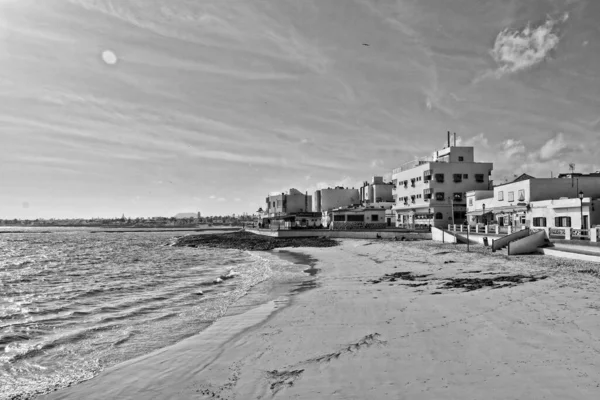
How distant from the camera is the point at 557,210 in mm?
39500

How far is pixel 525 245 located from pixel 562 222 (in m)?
10.8

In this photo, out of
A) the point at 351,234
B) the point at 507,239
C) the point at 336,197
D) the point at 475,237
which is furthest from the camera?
the point at 336,197

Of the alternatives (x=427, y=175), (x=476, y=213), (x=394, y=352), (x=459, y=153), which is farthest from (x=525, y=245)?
(x=459, y=153)

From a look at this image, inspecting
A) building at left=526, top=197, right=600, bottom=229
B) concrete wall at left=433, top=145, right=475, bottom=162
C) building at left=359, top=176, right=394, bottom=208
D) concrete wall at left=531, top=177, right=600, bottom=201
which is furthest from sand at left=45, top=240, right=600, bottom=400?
building at left=359, top=176, right=394, bottom=208

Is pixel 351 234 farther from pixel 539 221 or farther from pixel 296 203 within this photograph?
pixel 296 203

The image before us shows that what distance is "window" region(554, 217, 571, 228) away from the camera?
37.9m

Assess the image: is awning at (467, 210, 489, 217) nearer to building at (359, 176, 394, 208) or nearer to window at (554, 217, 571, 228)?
window at (554, 217, 571, 228)

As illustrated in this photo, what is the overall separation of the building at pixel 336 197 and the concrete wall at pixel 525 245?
81535 millimetres

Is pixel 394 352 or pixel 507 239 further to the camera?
pixel 507 239

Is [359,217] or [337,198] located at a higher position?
[337,198]

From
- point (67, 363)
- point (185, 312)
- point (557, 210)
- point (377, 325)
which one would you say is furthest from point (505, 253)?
point (67, 363)

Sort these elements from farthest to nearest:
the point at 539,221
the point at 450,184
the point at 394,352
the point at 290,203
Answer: the point at 290,203, the point at 450,184, the point at 539,221, the point at 394,352

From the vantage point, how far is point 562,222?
38.8m

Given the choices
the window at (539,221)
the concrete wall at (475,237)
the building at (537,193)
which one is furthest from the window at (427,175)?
the window at (539,221)
